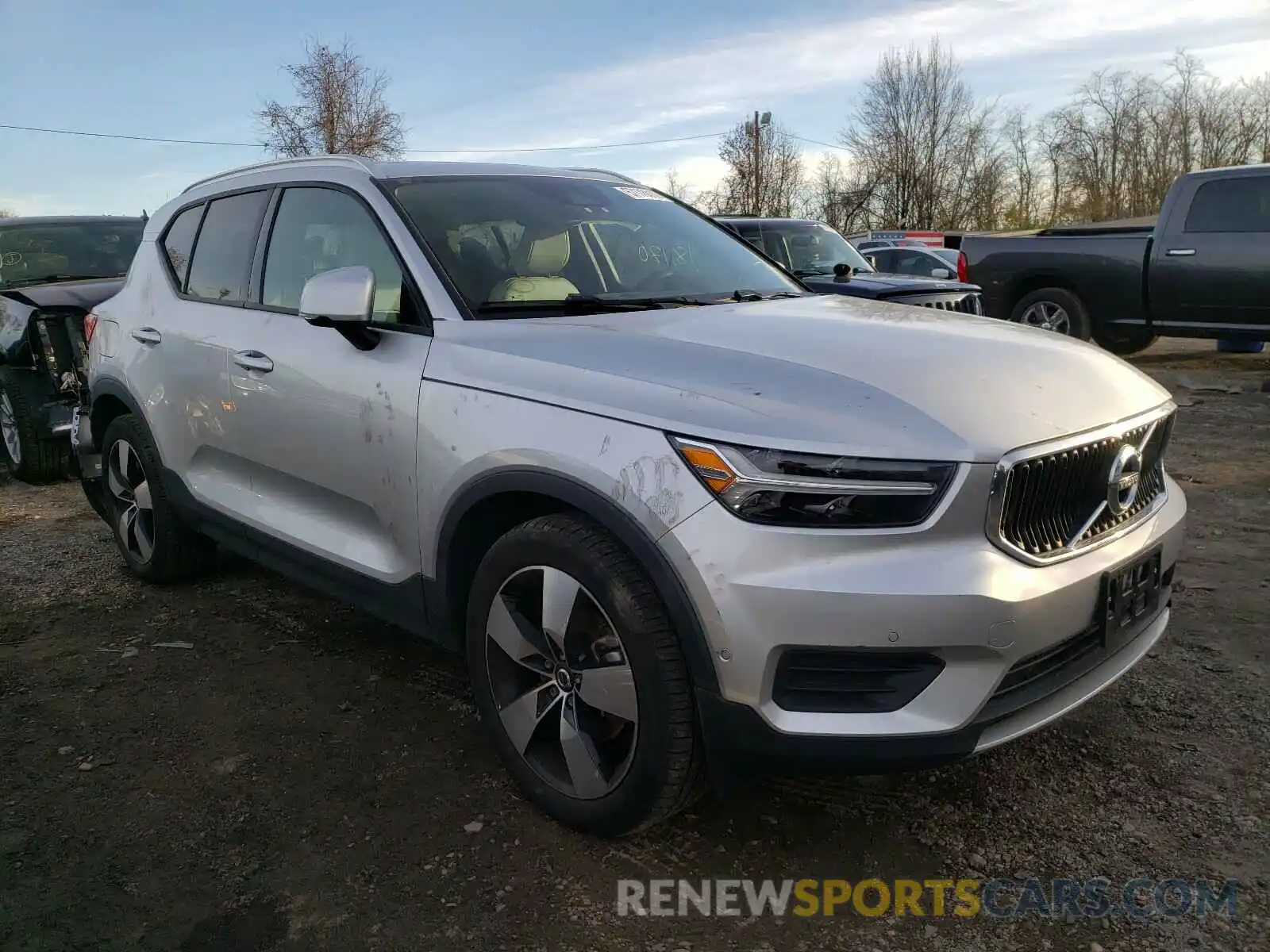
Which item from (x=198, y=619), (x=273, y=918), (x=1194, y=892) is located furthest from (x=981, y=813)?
(x=198, y=619)

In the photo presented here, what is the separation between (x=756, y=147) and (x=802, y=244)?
31916 millimetres

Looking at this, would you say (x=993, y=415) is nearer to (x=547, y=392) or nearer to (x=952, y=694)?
(x=952, y=694)

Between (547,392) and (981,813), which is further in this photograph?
(981,813)

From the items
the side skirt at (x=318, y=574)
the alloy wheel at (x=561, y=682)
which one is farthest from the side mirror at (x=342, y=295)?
the alloy wheel at (x=561, y=682)

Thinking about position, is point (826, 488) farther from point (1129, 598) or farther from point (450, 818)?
point (450, 818)

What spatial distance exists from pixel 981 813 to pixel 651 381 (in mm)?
1443

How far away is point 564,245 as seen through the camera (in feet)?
10.8

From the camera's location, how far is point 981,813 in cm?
262

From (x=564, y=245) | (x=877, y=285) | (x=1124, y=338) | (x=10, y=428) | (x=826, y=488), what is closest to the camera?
(x=826, y=488)

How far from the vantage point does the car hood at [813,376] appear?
2.11 m

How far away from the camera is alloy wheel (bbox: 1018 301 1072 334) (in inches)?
410

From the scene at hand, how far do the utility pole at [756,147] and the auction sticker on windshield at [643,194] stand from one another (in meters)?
36.9

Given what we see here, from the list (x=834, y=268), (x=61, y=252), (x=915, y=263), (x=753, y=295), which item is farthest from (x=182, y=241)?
(x=915, y=263)

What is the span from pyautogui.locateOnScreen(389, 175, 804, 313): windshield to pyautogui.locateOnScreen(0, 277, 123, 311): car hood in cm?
435
